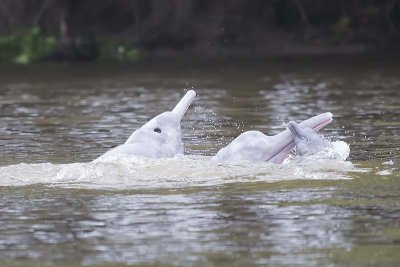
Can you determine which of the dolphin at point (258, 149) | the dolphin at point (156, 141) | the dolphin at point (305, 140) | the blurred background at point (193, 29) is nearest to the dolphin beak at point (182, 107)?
the dolphin at point (156, 141)

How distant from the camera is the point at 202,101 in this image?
23.9 m

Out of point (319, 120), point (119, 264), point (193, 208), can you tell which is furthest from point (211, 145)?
point (119, 264)

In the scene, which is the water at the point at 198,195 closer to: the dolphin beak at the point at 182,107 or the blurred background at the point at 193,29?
the dolphin beak at the point at 182,107

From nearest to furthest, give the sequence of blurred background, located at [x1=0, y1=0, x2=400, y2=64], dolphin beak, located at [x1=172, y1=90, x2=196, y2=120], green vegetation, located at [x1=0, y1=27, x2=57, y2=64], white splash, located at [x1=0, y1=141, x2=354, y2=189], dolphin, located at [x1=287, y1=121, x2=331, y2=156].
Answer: white splash, located at [x1=0, y1=141, x2=354, y2=189]
dolphin, located at [x1=287, y1=121, x2=331, y2=156]
dolphin beak, located at [x1=172, y1=90, x2=196, y2=120]
green vegetation, located at [x1=0, y1=27, x2=57, y2=64]
blurred background, located at [x1=0, y1=0, x2=400, y2=64]

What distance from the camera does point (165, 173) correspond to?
12797 millimetres

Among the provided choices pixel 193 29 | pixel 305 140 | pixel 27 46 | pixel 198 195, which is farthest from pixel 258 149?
pixel 193 29

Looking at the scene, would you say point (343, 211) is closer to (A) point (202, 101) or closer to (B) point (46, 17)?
(A) point (202, 101)

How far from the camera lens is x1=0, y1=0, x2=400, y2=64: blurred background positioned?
134 feet

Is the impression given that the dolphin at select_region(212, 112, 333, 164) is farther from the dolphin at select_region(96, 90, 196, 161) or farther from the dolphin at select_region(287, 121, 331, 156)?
the dolphin at select_region(96, 90, 196, 161)

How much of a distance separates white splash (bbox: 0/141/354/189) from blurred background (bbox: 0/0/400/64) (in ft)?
87.5

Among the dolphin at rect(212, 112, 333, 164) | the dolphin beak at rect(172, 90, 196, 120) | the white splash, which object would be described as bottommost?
the white splash

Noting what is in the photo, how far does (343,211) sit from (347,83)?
17.2 metres

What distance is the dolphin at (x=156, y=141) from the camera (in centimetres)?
1336

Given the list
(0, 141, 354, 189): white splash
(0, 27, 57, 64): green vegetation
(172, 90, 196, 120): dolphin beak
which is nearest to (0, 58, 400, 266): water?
(0, 141, 354, 189): white splash
